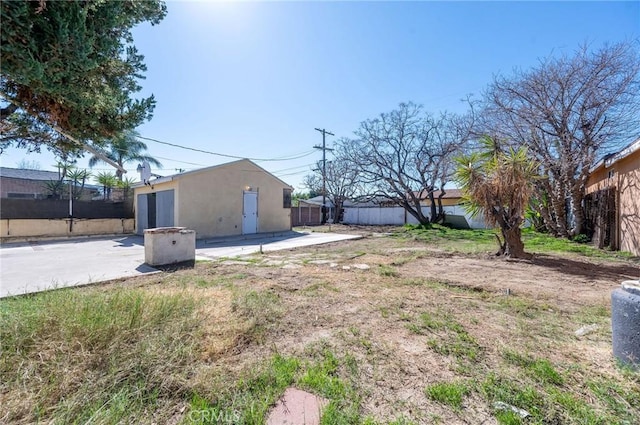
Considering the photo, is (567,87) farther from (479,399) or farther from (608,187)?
(479,399)

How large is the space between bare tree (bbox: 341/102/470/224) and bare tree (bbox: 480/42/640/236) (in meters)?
5.45

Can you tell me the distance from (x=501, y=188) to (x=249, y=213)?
36.3ft

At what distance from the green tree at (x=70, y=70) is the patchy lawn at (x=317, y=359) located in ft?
6.59

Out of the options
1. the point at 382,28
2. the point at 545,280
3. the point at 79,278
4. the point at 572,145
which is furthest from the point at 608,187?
the point at 79,278

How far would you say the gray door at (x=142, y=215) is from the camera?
44.6ft

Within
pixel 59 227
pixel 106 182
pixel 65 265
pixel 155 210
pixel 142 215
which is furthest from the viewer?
pixel 106 182

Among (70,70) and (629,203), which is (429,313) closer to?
(70,70)

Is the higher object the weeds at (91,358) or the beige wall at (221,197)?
the beige wall at (221,197)

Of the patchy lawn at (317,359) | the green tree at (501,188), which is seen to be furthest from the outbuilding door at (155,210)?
the green tree at (501,188)

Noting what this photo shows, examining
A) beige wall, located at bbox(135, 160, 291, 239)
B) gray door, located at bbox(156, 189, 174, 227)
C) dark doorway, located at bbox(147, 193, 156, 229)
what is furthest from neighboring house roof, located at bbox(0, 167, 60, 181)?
gray door, located at bbox(156, 189, 174, 227)

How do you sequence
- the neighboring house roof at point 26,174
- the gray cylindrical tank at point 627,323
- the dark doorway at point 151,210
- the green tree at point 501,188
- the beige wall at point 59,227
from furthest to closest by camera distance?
the neighboring house roof at point 26,174 < the dark doorway at point 151,210 < the beige wall at point 59,227 < the green tree at point 501,188 < the gray cylindrical tank at point 627,323

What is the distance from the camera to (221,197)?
12945mm

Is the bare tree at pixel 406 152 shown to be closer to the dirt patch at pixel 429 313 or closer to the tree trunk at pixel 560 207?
the tree trunk at pixel 560 207

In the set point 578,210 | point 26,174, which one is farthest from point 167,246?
point 26,174
